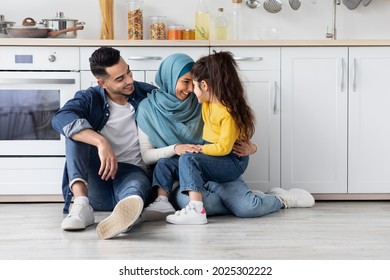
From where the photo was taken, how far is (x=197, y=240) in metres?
3.29

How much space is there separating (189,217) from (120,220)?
447mm

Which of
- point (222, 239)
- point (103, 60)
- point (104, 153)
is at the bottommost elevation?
point (222, 239)

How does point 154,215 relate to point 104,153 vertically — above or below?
below

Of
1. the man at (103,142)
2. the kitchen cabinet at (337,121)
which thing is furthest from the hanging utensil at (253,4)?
the man at (103,142)

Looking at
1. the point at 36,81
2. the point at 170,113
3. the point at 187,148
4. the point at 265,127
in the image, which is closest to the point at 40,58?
the point at 36,81

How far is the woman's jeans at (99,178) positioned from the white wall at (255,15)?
4.28 ft

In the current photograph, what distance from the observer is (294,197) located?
164 inches

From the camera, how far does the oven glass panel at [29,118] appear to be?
173 inches

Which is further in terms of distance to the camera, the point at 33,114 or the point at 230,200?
the point at 33,114

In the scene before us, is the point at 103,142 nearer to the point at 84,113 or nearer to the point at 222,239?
the point at 84,113

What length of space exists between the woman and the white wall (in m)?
1.12

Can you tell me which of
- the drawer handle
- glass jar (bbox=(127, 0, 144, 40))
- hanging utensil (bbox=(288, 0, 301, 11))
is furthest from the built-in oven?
the drawer handle

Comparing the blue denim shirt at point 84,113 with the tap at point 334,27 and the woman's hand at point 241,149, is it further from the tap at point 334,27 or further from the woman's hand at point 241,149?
the tap at point 334,27

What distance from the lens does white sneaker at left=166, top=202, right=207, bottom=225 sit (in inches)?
143
